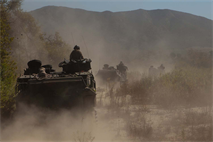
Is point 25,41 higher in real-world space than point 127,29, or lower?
lower

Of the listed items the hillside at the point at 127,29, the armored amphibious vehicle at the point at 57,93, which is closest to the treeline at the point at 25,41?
the armored amphibious vehicle at the point at 57,93

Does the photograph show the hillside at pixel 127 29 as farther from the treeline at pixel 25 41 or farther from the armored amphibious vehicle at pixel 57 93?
the armored amphibious vehicle at pixel 57 93

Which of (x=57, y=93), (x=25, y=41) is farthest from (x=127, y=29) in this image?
(x=57, y=93)

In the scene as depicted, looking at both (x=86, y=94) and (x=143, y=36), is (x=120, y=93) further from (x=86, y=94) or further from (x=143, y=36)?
(x=143, y=36)

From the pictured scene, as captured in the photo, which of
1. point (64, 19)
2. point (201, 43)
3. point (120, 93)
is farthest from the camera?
point (64, 19)

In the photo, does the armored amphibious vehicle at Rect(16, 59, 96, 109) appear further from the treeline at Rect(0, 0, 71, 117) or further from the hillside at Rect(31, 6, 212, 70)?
the hillside at Rect(31, 6, 212, 70)

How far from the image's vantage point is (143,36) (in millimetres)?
91375

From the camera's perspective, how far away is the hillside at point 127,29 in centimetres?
8211

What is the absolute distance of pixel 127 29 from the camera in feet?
323

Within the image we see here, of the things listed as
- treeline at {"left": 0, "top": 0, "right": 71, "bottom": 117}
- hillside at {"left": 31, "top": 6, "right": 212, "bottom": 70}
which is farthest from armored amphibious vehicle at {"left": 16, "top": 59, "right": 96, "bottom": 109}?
hillside at {"left": 31, "top": 6, "right": 212, "bottom": 70}

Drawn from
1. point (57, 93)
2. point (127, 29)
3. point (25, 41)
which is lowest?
point (57, 93)

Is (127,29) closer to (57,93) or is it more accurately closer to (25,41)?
(25,41)

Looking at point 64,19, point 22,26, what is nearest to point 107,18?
point 64,19

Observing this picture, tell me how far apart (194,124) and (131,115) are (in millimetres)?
2449
